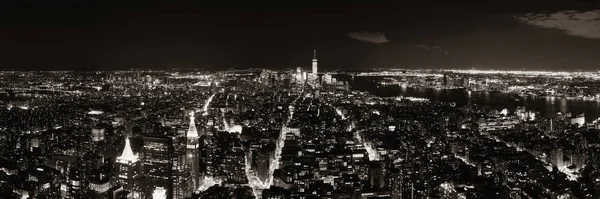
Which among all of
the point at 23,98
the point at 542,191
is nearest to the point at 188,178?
the point at 542,191

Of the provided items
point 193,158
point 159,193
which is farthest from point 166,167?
point 193,158

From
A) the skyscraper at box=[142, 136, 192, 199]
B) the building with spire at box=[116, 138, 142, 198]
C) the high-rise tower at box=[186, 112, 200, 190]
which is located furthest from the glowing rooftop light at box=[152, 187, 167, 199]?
the high-rise tower at box=[186, 112, 200, 190]

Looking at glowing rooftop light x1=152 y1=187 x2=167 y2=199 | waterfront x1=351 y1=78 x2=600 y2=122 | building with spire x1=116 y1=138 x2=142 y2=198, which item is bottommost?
glowing rooftop light x1=152 y1=187 x2=167 y2=199

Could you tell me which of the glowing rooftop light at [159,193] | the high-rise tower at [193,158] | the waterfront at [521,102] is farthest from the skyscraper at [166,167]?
the waterfront at [521,102]

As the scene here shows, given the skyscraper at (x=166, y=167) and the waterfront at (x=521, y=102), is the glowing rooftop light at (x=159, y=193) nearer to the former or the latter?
the skyscraper at (x=166, y=167)

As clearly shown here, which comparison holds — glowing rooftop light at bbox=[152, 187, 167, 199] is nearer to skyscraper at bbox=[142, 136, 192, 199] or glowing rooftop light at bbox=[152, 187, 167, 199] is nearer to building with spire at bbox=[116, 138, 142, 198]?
skyscraper at bbox=[142, 136, 192, 199]

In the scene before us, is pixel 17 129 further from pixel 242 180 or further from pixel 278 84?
pixel 278 84

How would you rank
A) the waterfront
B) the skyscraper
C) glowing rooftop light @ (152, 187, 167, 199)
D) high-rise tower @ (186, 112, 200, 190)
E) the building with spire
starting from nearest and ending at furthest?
1. glowing rooftop light @ (152, 187, 167, 199)
2. the building with spire
3. the skyscraper
4. high-rise tower @ (186, 112, 200, 190)
5. the waterfront

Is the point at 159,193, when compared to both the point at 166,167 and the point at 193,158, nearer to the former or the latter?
the point at 166,167
